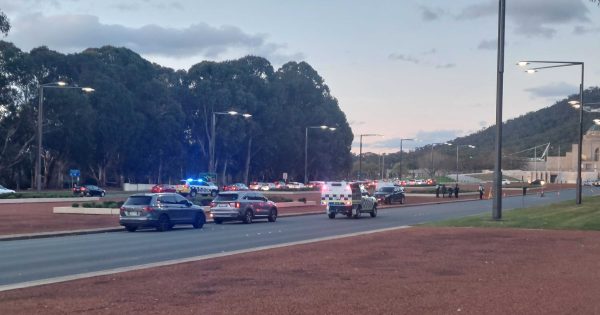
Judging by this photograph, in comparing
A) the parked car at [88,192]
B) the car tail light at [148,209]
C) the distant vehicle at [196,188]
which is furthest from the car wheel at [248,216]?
the parked car at [88,192]

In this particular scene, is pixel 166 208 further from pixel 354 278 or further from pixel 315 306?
pixel 315 306

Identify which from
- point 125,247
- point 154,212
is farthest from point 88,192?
point 125,247

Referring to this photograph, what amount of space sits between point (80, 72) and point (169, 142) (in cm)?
1415

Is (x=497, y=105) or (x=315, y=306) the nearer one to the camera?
(x=315, y=306)

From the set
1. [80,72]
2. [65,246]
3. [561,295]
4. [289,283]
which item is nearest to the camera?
[561,295]

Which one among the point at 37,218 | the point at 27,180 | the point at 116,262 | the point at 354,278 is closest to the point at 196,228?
the point at 37,218

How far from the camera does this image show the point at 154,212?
30891 millimetres

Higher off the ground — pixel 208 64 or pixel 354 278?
→ pixel 208 64

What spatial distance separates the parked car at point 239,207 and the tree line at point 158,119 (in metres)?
43.8

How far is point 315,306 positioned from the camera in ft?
36.8

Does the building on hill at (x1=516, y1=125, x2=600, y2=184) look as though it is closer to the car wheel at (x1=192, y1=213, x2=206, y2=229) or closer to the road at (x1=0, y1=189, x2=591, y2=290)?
the car wheel at (x1=192, y1=213, x2=206, y2=229)

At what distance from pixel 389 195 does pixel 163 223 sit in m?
33.2

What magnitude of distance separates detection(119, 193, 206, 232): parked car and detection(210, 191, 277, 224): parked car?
11.9 feet

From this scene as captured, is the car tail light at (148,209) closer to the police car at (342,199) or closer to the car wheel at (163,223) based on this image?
the car wheel at (163,223)
